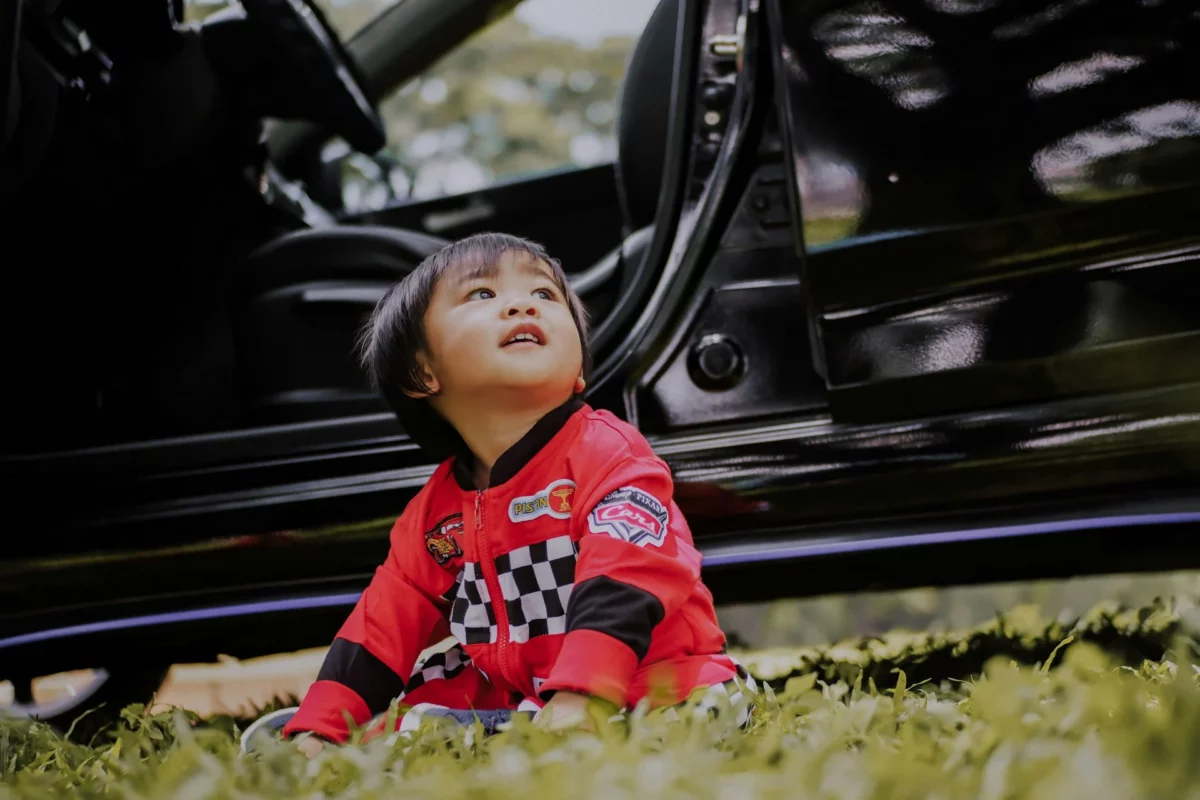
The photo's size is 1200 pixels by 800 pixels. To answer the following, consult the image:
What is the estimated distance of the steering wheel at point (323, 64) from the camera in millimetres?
1632

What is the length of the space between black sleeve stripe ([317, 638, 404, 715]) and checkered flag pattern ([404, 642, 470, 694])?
0.03 meters

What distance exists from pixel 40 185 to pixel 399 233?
567mm

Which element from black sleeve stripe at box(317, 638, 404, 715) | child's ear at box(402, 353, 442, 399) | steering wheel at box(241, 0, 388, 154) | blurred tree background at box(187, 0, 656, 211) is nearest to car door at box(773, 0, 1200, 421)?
child's ear at box(402, 353, 442, 399)

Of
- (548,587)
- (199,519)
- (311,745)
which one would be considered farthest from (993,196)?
(199,519)

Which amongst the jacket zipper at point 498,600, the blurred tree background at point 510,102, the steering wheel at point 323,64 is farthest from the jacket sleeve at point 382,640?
the blurred tree background at point 510,102

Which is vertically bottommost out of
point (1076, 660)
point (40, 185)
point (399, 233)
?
point (1076, 660)

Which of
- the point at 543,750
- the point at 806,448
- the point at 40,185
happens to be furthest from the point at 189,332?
the point at 543,750

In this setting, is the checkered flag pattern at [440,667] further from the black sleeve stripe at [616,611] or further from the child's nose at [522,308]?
the child's nose at [522,308]

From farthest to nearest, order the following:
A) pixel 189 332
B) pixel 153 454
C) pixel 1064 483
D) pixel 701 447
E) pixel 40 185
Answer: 1. pixel 189 332
2. pixel 40 185
3. pixel 153 454
4. pixel 701 447
5. pixel 1064 483

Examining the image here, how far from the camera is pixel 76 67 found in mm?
1593

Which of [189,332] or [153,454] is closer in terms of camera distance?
[153,454]

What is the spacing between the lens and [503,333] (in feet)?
3.08

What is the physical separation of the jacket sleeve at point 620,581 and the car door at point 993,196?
347mm

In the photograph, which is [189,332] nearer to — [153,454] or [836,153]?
[153,454]
